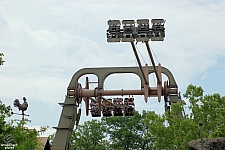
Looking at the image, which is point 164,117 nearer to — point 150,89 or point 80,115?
point 150,89

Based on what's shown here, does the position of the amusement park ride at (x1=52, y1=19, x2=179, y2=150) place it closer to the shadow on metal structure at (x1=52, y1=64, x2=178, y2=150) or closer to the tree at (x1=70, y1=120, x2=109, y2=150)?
the shadow on metal structure at (x1=52, y1=64, x2=178, y2=150)

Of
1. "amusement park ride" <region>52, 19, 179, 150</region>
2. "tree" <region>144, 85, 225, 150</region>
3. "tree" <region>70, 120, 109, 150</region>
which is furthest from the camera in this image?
"tree" <region>70, 120, 109, 150</region>

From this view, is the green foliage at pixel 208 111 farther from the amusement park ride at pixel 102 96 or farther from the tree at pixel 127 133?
the tree at pixel 127 133

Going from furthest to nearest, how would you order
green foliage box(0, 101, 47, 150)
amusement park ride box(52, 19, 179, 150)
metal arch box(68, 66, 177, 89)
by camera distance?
metal arch box(68, 66, 177, 89), amusement park ride box(52, 19, 179, 150), green foliage box(0, 101, 47, 150)

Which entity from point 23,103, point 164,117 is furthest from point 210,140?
point 23,103

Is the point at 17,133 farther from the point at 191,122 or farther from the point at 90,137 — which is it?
the point at 90,137

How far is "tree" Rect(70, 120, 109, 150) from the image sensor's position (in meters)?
54.7

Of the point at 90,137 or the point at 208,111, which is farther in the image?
the point at 90,137

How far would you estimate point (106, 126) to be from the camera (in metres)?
58.4

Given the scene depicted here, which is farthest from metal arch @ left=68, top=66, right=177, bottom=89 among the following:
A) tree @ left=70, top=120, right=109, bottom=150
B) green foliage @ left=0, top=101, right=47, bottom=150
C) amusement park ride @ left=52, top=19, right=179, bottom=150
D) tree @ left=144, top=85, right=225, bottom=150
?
Answer: tree @ left=70, top=120, right=109, bottom=150

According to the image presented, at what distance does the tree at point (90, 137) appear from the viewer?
180 feet

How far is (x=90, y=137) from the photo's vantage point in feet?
182

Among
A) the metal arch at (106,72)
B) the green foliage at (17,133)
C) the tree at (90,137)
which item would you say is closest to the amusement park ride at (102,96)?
the metal arch at (106,72)

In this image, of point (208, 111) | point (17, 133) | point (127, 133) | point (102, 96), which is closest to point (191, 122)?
point (208, 111)
